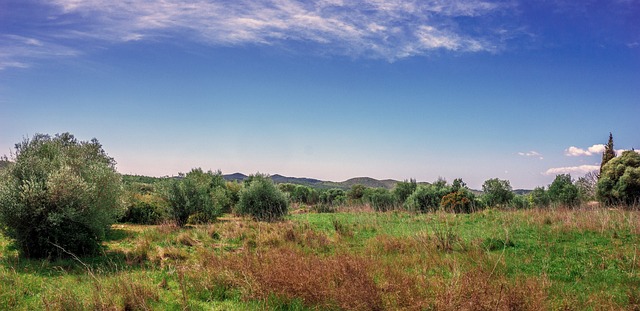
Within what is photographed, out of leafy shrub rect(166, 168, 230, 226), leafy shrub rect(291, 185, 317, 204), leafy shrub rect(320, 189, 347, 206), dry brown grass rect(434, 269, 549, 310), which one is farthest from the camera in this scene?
leafy shrub rect(291, 185, 317, 204)

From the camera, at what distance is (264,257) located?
9656 mm

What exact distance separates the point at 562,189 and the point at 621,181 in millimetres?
5514

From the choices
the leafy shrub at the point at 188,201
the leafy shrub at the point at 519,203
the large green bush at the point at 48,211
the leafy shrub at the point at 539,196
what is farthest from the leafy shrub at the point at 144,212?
the leafy shrub at the point at 539,196

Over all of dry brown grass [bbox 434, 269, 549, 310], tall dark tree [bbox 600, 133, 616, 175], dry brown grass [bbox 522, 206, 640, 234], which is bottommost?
dry brown grass [bbox 434, 269, 549, 310]

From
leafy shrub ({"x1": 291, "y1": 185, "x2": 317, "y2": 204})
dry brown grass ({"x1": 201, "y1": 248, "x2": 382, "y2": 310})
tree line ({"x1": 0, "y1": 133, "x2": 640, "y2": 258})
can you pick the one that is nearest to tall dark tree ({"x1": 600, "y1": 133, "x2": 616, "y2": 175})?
tree line ({"x1": 0, "y1": 133, "x2": 640, "y2": 258})

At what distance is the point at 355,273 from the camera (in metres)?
7.30

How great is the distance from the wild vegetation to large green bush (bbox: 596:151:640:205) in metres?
17.4

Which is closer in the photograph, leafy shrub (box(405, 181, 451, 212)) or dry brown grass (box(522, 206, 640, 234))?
dry brown grass (box(522, 206, 640, 234))

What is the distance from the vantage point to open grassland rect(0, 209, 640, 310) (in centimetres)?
662

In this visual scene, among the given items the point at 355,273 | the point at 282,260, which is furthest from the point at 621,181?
the point at 282,260

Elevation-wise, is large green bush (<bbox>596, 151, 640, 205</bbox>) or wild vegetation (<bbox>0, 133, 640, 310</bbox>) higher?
large green bush (<bbox>596, 151, 640, 205</bbox>)

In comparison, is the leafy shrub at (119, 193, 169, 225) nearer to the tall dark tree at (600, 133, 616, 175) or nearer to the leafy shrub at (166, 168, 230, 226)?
the leafy shrub at (166, 168, 230, 226)

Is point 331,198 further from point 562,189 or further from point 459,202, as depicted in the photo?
point 459,202

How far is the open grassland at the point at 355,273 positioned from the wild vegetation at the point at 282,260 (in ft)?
0.11
